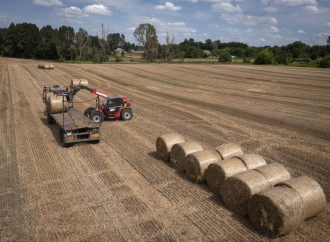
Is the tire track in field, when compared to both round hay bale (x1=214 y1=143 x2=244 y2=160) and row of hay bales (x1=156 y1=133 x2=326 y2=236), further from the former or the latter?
round hay bale (x1=214 y1=143 x2=244 y2=160)

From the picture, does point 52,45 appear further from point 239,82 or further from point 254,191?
point 254,191

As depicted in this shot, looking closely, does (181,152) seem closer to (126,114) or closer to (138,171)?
(138,171)

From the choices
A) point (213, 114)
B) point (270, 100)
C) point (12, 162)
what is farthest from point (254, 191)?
point (270, 100)

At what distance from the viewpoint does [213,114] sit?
19.1 metres

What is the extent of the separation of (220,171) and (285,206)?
222 centimetres

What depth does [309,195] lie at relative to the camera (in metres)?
6.86

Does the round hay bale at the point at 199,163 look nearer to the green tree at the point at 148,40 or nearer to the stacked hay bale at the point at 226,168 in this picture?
the stacked hay bale at the point at 226,168

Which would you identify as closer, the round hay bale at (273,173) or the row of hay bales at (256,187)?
the row of hay bales at (256,187)

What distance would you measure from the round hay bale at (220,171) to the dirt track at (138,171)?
0.34 meters

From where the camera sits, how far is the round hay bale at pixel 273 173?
302 inches

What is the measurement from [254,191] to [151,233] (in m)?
2.86

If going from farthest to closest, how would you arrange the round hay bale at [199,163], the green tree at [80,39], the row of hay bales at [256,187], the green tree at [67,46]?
the green tree at [80,39] < the green tree at [67,46] < the round hay bale at [199,163] < the row of hay bales at [256,187]

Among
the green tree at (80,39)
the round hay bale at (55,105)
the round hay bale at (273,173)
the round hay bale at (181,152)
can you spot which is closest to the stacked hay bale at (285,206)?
the round hay bale at (273,173)

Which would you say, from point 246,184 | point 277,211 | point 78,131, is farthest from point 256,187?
point 78,131
